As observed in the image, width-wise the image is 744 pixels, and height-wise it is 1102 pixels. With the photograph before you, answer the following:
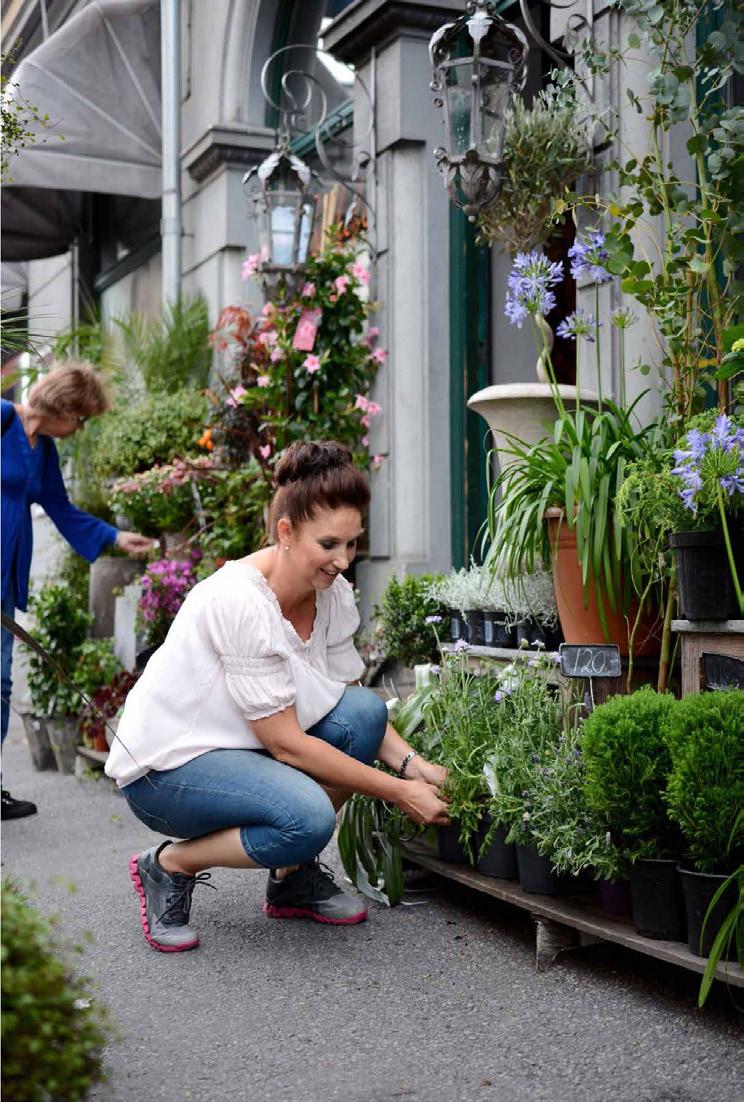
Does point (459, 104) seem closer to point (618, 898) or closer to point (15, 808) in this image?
point (618, 898)

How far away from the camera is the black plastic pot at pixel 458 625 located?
4.35 meters

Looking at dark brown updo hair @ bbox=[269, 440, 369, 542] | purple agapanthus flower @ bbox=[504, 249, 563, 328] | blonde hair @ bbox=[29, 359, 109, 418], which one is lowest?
dark brown updo hair @ bbox=[269, 440, 369, 542]

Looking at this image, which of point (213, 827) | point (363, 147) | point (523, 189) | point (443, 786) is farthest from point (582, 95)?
point (213, 827)

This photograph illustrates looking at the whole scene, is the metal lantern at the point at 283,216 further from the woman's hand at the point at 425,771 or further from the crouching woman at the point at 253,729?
the woman's hand at the point at 425,771

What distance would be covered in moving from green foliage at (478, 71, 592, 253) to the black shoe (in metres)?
3.06

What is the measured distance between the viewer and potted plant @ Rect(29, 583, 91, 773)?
21.6 feet

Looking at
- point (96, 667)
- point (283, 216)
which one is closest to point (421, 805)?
point (96, 667)

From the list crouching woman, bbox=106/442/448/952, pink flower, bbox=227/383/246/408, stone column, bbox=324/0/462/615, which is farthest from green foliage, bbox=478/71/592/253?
pink flower, bbox=227/383/246/408

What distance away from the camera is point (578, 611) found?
143 inches

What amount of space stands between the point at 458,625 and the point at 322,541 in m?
1.29

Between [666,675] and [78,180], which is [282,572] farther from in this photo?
[78,180]

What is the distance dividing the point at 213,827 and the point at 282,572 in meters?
0.70

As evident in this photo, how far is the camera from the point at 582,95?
453 cm

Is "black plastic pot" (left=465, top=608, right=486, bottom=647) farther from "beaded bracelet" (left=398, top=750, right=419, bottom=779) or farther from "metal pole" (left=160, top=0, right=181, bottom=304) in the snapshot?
"metal pole" (left=160, top=0, right=181, bottom=304)
